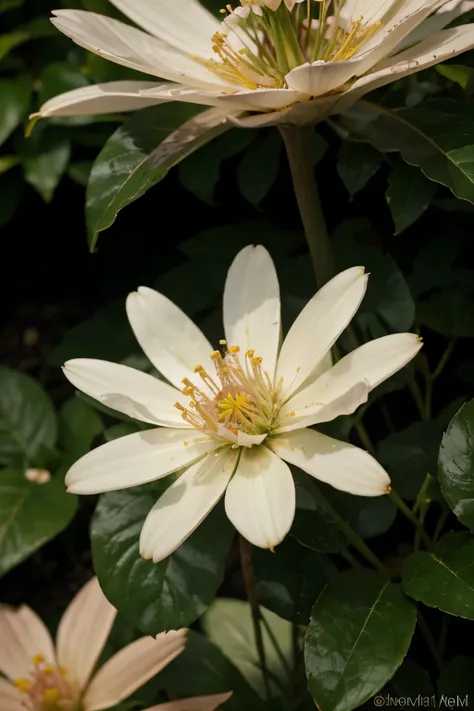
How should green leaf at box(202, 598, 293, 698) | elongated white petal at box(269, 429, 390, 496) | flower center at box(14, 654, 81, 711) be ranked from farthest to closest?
green leaf at box(202, 598, 293, 698) < flower center at box(14, 654, 81, 711) < elongated white petal at box(269, 429, 390, 496)

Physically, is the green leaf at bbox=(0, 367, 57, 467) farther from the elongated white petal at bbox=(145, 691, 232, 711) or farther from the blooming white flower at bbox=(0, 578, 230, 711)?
the elongated white petal at bbox=(145, 691, 232, 711)

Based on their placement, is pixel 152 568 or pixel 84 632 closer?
pixel 152 568

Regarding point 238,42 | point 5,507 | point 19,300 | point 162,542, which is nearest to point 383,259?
point 238,42

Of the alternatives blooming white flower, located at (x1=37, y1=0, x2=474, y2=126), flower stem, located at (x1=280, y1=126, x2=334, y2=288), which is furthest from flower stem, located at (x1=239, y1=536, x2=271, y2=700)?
blooming white flower, located at (x1=37, y1=0, x2=474, y2=126)

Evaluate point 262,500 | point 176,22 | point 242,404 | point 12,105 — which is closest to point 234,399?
point 242,404

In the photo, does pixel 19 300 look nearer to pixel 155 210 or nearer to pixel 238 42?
pixel 155 210

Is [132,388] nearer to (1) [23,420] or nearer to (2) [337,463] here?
(2) [337,463]

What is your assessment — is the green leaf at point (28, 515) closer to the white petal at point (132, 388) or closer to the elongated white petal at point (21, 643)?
the elongated white petal at point (21, 643)

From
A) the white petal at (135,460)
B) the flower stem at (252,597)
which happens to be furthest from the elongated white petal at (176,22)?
the flower stem at (252,597)

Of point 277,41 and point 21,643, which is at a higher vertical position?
point 277,41
